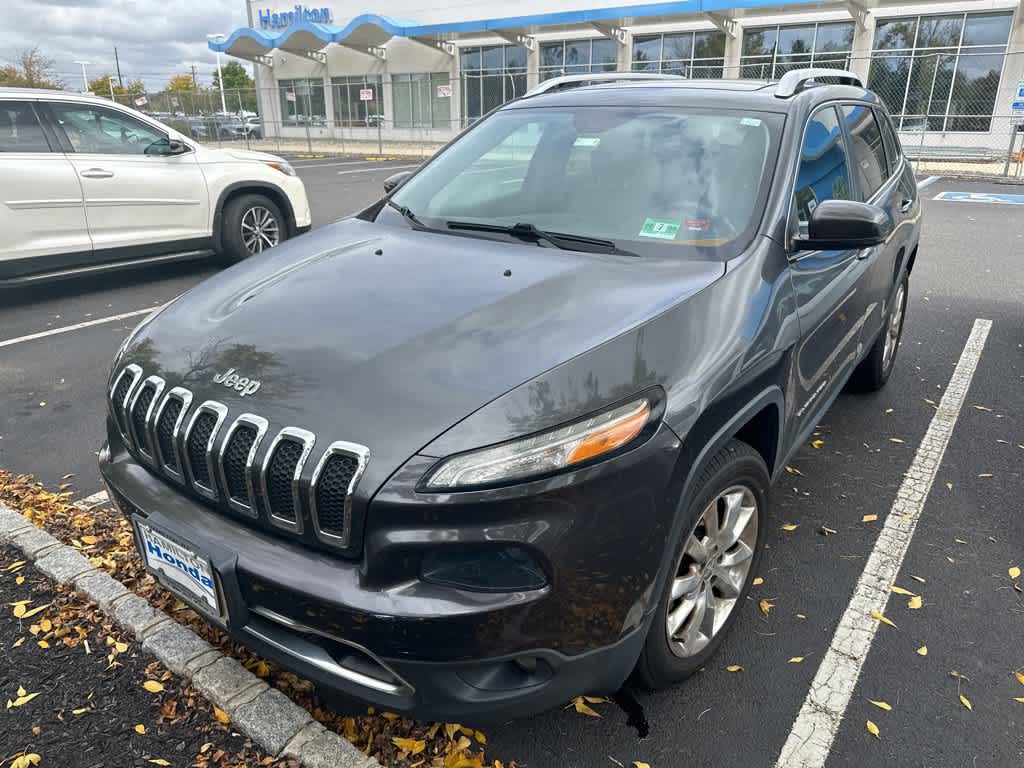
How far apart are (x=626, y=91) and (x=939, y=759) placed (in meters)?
2.71

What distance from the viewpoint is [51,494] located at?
360cm

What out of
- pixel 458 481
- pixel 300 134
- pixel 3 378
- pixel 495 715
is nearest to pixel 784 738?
pixel 495 715

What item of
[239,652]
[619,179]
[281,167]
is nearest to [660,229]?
[619,179]

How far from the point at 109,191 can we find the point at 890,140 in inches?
245

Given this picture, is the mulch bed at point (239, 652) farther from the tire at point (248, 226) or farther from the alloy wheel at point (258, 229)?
the alloy wheel at point (258, 229)

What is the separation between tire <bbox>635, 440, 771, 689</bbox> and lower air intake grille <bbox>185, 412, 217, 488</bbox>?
4.15ft

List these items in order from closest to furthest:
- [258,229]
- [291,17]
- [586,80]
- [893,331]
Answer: [586,80] < [893,331] < [258,229] < [291,17]

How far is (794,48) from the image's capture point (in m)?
23.0

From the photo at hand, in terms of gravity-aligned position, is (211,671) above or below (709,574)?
below

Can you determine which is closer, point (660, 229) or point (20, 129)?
point (660, 229)

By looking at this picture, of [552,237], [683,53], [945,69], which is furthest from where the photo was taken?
[683,53]

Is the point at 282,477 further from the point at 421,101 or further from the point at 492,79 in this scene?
the point at 421,101

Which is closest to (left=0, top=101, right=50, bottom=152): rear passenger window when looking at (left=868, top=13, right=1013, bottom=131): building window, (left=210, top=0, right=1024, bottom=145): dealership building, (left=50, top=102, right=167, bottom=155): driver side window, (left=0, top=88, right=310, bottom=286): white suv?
(left=0, top=88, right=310, bottom=286): white suv

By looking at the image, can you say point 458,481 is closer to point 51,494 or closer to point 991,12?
point 51,494
